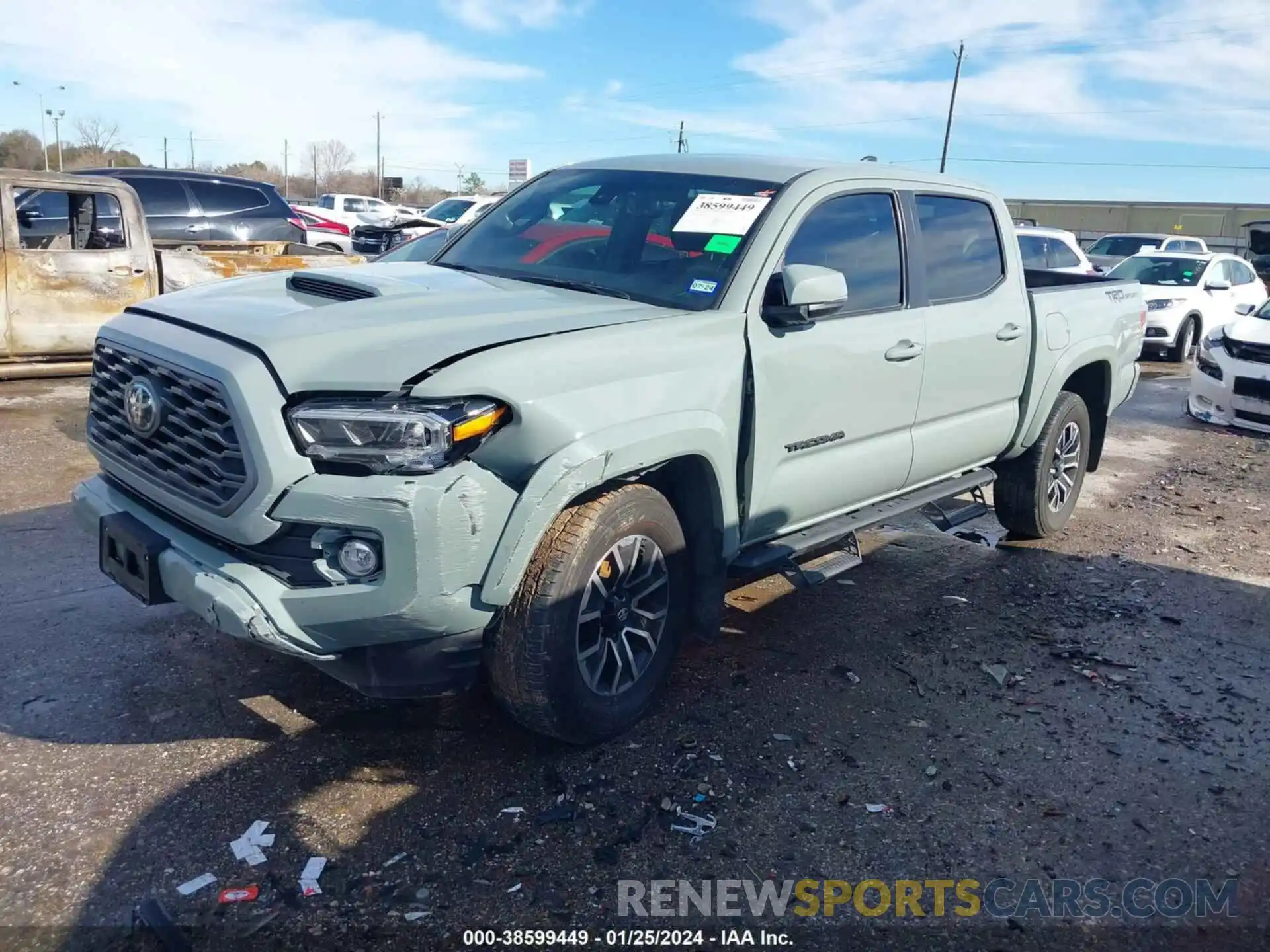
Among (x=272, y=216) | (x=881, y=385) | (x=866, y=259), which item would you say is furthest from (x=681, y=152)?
(x=272, y=216)

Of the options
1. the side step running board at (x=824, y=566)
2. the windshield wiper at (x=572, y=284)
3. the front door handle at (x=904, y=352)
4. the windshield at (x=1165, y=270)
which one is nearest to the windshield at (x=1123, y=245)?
the windshield at (x=1165, y=270)

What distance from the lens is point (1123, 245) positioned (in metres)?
21.9

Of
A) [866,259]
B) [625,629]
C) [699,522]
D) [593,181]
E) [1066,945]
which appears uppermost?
[593,181]

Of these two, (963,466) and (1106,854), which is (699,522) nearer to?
(1106,854)

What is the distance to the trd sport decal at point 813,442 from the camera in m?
3.84

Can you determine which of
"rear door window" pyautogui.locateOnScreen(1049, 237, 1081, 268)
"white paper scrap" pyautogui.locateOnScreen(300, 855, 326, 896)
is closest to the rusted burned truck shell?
"white paper scrap" pyautogui.locateOnScreen(300, 855, 326, 896)

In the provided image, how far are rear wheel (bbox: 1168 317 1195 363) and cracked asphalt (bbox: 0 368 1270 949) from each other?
11.3 m

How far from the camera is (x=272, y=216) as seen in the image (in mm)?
13047

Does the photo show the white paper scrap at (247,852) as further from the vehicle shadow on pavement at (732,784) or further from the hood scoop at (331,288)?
the hood scoop at (331,288)

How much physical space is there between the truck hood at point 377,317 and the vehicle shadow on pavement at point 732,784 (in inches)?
51.6

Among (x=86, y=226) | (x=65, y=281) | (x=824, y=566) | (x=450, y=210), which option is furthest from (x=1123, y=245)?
(x=824, y=566)

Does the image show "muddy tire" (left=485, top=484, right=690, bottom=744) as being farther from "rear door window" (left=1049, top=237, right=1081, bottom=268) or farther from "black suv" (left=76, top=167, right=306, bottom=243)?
"rear door window" (left=1049, top=237, right=1081, bottom=268)

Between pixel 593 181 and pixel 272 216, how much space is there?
9869 mm

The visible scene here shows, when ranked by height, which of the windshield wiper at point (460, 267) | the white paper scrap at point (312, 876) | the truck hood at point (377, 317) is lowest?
the white paper scrap at point (312, 876)
